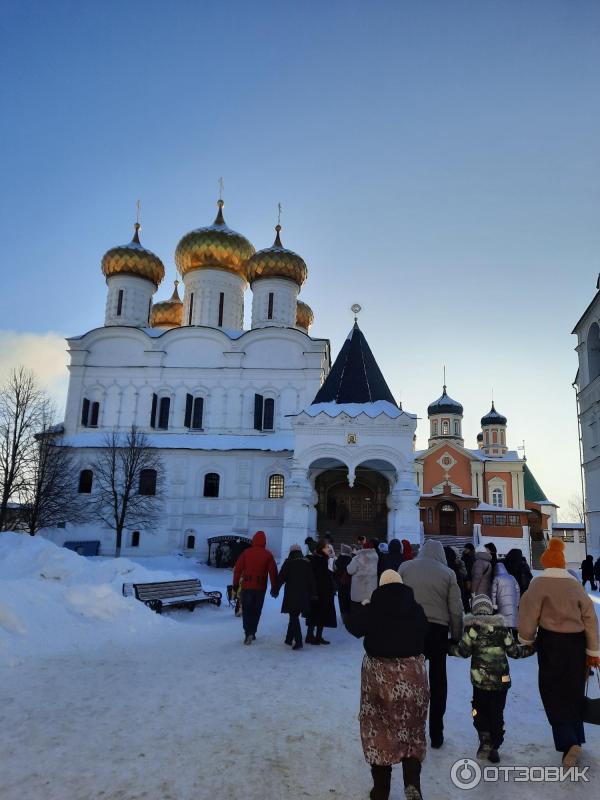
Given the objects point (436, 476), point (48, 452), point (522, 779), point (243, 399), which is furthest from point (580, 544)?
point (522, 779)

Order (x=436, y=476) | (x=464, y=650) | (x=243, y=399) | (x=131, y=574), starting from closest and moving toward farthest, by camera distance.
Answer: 1. (x=464, y=650)
2. (x=131, y=574)
3. (x=243, y=399)
4. (x=436, y=476)

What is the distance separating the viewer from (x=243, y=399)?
28.4m

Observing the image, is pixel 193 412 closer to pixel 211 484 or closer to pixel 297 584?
pixel 211 484

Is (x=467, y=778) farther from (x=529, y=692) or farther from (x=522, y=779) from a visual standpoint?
(x=529, y=692)

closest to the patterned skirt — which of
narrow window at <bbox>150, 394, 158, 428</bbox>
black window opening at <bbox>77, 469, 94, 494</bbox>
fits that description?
black window opening at <bbox>77, 469, 94, 494</bbox>

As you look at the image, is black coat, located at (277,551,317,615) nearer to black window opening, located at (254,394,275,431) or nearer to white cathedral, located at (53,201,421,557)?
white cathedral, located at (53,201,421,557)

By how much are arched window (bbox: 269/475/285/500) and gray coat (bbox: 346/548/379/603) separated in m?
17.8

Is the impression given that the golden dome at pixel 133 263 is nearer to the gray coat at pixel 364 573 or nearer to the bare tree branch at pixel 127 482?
the bare tree branch at pixel 127 482

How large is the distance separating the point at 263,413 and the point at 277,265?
7.71 metres

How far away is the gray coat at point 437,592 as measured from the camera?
Result: 4844 mm

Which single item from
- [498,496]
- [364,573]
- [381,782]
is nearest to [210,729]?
[381,782]

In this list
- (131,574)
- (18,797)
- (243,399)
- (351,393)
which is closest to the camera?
(18,797)

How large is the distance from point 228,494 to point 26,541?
46.9 feet

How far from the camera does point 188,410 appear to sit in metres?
28.6
